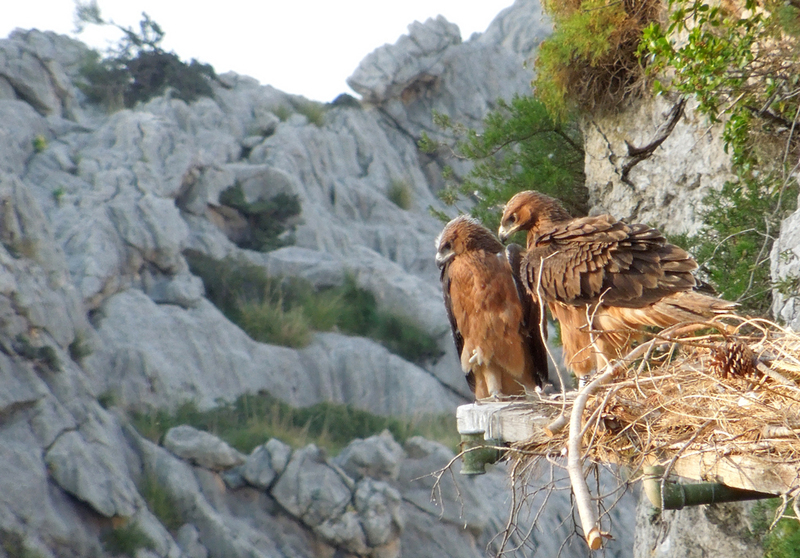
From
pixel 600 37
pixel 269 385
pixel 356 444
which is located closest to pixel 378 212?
pixel 269 385

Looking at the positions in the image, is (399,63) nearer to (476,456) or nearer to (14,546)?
(14,546)

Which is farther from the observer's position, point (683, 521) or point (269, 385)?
point (269, 385)

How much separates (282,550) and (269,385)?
5303mm

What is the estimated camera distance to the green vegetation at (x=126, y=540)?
1047 centimetres

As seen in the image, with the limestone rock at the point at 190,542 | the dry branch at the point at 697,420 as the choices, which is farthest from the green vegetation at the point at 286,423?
the dry branch at the point at 697,420

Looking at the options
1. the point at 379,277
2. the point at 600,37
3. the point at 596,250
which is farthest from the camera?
the point at 379,277

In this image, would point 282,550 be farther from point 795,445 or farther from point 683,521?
point 795,445

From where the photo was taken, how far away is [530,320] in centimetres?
464

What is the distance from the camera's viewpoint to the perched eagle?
3344 mm

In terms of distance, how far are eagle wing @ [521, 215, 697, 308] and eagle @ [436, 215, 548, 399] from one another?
65 centimetres

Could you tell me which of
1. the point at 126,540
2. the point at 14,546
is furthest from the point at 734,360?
the point at 126,540

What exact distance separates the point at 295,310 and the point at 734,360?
54.8 feet

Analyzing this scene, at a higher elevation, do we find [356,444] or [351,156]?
[351,156]

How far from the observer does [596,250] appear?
144 inches
